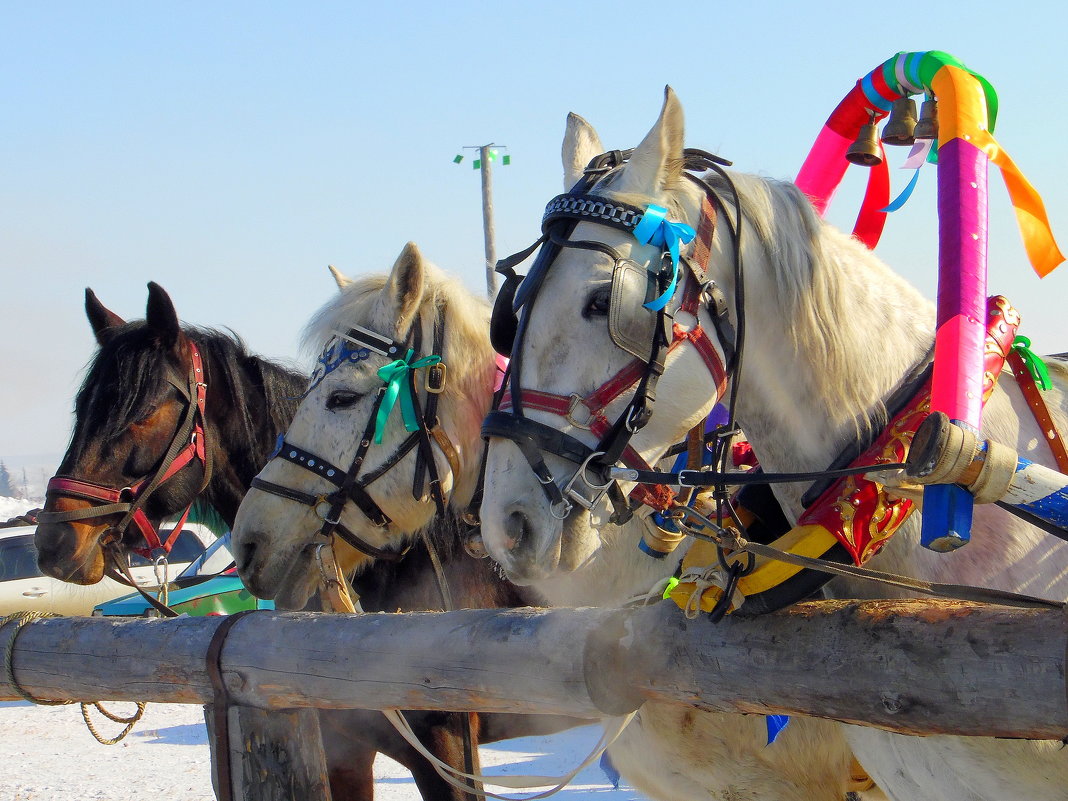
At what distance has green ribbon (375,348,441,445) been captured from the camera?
334 cm

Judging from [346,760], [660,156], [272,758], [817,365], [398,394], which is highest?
[660,156]

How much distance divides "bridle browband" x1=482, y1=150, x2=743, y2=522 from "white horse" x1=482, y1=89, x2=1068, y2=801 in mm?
20

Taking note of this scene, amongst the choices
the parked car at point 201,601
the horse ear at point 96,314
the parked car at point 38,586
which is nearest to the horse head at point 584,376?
the horse ear at point 96,314

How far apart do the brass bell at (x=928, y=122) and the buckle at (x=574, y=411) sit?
115cm

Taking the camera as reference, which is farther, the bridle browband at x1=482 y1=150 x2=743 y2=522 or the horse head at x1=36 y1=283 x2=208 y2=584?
the horse head at x1=36 y1=283 x2=208 y2=584

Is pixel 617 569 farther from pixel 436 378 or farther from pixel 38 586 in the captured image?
pixel 38 586

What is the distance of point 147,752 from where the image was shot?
6.69m

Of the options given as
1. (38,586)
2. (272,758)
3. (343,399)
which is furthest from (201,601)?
(272,758)

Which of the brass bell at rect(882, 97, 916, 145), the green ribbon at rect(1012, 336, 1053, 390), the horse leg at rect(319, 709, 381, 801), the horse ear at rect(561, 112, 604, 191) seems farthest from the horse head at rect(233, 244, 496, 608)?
the green ribbon at rect(1012, 336, 1053, 390)

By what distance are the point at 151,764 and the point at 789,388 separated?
559 cm

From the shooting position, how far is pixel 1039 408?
88.7 inches

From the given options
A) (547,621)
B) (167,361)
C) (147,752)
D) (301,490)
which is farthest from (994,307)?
(147,752)

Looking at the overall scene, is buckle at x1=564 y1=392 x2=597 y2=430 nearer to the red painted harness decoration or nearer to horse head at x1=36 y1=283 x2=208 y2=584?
the red painted harness decoration

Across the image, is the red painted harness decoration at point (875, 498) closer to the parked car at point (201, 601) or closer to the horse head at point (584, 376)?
the horse head at point (584, 376)
